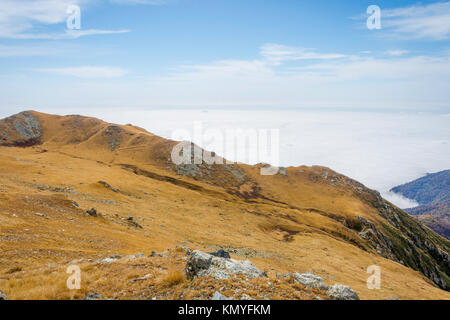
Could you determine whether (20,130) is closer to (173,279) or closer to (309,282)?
(173,279)

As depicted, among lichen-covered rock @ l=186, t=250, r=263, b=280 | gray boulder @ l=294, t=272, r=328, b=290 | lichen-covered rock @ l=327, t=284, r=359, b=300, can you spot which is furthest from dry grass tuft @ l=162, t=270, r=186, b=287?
lichen-covered rock @ l=327, t=284, r=359, b=300

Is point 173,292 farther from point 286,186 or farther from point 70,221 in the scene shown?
point 286,186

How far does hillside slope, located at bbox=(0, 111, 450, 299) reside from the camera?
2162 cm

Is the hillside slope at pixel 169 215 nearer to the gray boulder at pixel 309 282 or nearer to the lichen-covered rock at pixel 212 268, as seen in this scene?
the lichen-covered rock at pixel 212 268

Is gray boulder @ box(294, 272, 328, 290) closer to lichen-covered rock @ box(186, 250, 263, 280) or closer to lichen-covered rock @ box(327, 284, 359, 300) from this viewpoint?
lichen-covered rock @ box(327, 284, 359, 300)

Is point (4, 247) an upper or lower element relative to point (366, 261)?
upper

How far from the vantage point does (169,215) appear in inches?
2035

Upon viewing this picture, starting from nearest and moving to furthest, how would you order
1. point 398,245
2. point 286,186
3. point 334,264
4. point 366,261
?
point 334,264, point 366,261, point 398,245, point 286,186

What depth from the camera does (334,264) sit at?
4591 centimetres

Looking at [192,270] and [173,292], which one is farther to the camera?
[192,270]

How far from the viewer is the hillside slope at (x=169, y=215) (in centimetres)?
2162
